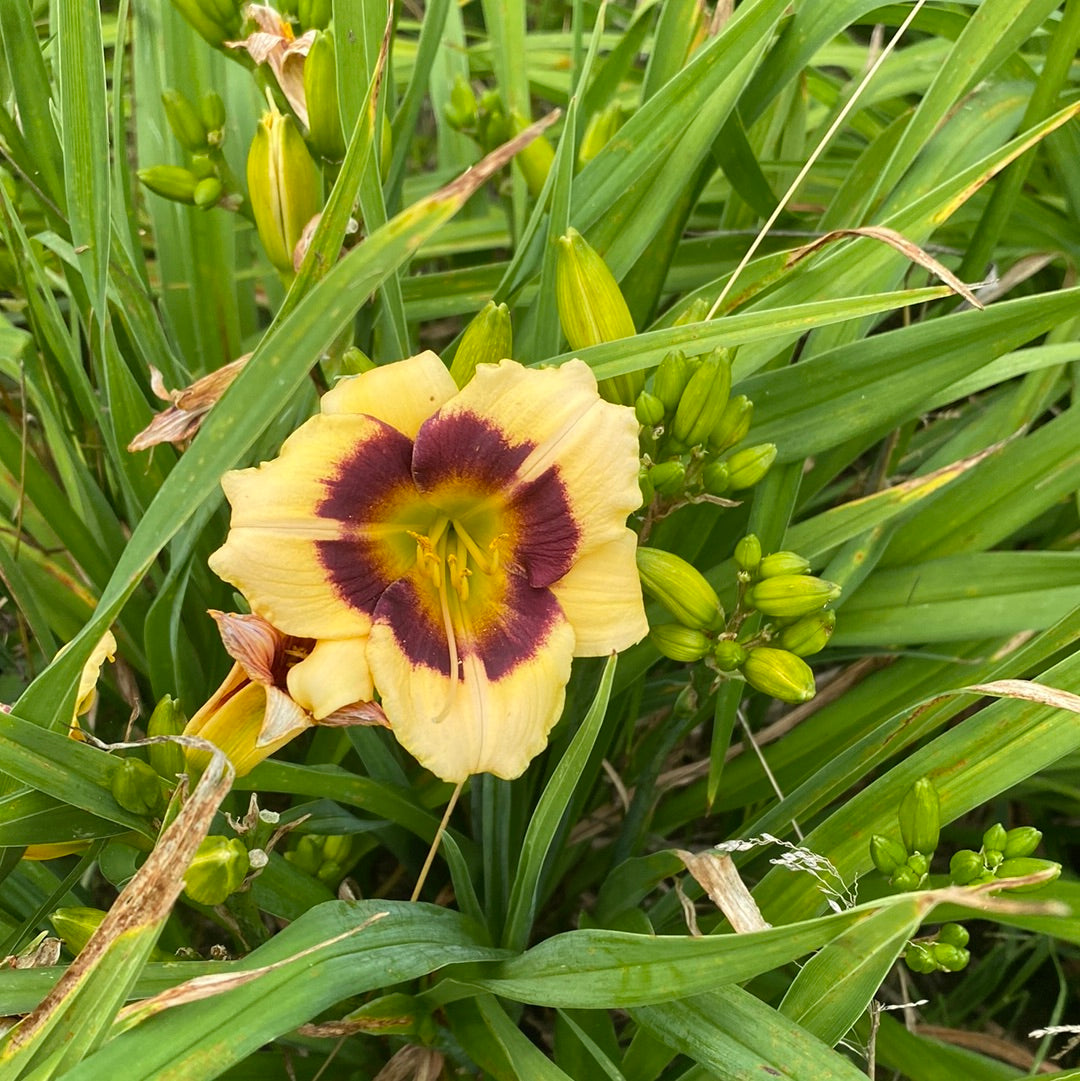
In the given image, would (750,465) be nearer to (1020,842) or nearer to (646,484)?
(646,484)

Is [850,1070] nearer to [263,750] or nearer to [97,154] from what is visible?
[263,750]

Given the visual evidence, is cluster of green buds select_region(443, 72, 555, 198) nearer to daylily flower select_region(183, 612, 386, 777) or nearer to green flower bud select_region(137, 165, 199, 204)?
green flower bud select_region(137, 165, 199, 204)

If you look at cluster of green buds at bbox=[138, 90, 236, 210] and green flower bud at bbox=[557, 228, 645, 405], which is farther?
cluster of green buds at bbox=[138, 90, 236, 210]

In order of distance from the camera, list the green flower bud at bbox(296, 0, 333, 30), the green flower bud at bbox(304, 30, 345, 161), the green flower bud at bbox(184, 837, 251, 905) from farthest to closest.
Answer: the green flower bud at bbox(296, 0, 333, 30) < the green flower bud at bbox(304, 30, 345, 161) < the green flower bud at bbox(184, 837, 251, 905)

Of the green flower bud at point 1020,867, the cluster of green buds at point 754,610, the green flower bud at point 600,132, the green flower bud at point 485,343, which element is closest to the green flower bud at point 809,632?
the cluster of green buds at point 754,610

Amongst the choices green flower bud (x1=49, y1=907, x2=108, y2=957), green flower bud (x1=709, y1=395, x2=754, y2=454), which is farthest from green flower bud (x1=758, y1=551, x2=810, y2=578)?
green flower bud (x1=49, y1=907, x2=108, y2=957)
